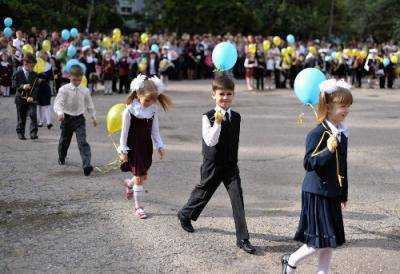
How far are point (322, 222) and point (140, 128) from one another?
8.16 ft

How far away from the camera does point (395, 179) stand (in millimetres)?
8281

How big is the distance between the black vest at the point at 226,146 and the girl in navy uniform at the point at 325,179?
108cm

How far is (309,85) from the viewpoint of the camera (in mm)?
5312

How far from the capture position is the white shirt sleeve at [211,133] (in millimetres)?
5243

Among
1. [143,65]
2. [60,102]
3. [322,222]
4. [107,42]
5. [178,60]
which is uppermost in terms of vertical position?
[107,42]

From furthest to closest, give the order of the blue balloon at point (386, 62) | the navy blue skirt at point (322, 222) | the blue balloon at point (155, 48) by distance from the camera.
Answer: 1. the blue balloon at point (386, 62)
2. the blue balloon at point (155, 48)
3. the navy blue skirt at point (322, 222)

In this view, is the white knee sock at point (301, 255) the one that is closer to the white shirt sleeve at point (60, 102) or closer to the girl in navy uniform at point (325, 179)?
the girl in navy uniform at point (325, 179)

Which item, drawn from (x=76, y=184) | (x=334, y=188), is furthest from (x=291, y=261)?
(x=76, y=184)

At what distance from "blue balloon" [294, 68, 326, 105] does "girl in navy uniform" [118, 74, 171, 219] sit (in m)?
1.59

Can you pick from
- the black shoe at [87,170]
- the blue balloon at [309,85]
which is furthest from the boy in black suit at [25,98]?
the blue balloon at [309,85]

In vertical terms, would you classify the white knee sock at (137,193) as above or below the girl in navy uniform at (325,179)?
below

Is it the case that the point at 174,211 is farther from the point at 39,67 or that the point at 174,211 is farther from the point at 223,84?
the point at 39,67

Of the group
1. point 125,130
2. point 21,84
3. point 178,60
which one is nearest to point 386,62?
point 178,60

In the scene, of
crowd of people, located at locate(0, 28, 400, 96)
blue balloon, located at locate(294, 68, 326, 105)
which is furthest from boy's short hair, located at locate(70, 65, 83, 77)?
crowd of people, located at locate(0, 28, 400, 96)
